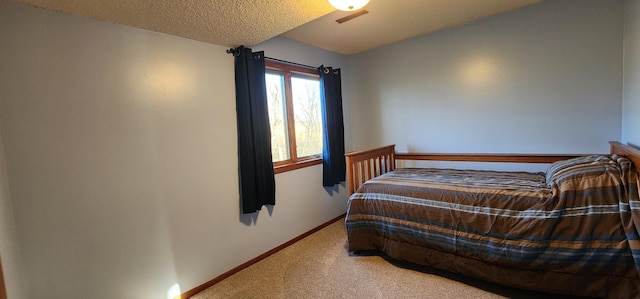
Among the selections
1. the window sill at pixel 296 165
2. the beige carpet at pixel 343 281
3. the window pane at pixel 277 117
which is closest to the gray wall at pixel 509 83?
the window sill at pixel 296 165

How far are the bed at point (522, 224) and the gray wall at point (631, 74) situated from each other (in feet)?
0.51

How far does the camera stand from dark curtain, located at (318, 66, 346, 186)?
3.05 m

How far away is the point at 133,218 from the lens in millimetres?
1677

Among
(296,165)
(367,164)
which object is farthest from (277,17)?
(367,164)

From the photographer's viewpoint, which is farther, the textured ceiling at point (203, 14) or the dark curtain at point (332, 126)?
the dark curtain at point (332, 126)

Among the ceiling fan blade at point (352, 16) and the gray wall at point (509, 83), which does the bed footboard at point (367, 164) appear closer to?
the gray wall at point (509, 83)

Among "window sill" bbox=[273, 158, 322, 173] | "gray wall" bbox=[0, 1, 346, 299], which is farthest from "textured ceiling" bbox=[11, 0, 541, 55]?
"window sill" bbox=[273, 158, 322, 173]

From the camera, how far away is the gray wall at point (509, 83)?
2232 mm

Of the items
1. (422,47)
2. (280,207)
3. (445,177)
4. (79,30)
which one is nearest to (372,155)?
(445,177)

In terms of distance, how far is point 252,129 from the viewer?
7.38 ft

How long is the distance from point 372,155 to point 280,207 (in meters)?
1.15

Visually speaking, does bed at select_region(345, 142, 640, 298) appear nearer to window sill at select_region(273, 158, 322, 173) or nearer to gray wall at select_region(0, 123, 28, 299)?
window sill at select_region(273, 158, 322, 173)

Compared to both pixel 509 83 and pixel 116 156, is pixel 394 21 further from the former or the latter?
pixel 116 156

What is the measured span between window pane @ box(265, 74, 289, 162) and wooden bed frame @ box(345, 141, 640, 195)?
2.23 ft
